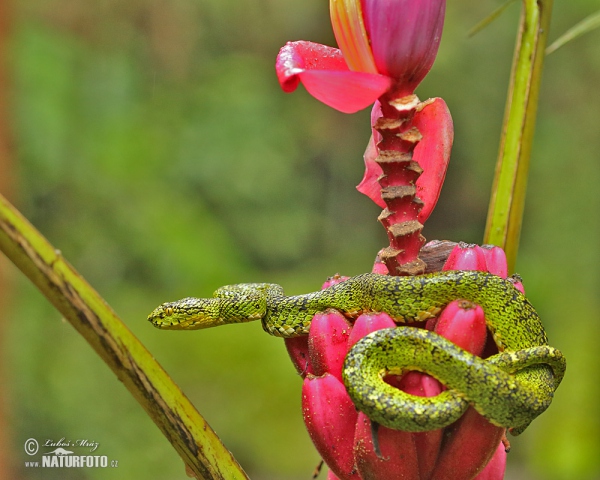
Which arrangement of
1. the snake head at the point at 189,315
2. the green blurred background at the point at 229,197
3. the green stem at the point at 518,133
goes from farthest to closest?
1. the green blurred background at the point at 229,197
2. the snake head at the point at 189,315
3. the green stem at the point at 518,133

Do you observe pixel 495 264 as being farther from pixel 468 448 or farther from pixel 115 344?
pixel 115 344

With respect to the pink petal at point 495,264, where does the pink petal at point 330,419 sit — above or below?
below

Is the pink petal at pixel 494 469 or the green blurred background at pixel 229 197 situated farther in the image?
the green blurred background at pixel 229 197

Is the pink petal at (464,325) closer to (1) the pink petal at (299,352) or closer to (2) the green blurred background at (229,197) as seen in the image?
(1) the pink petal at (299,352)

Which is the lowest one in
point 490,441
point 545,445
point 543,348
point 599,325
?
point 490,441

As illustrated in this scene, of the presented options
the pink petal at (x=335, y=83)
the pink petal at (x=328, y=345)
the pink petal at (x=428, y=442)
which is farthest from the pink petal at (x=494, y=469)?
the pink petal at (x=335, y=83)

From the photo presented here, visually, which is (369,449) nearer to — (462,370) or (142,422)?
(462,370)

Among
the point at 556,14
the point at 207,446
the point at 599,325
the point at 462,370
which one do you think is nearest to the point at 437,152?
the point at 462,370

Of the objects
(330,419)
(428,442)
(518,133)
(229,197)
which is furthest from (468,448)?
(229,197)
